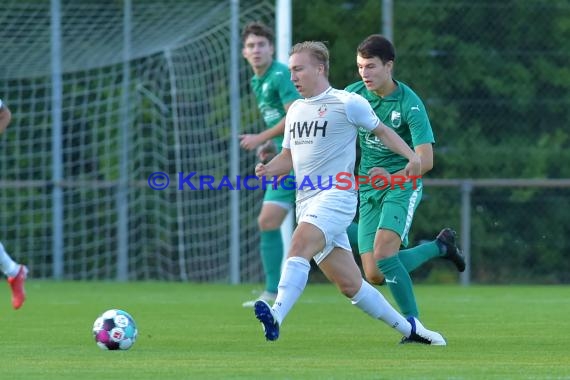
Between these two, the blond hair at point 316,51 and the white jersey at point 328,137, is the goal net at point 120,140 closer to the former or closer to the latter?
the blond hair at point 316,51

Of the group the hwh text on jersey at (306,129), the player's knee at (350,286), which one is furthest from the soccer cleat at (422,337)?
the hwh text on jersey at (306,129)

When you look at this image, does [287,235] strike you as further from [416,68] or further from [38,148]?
[38,148]

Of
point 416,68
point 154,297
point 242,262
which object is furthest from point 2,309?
point 416,68

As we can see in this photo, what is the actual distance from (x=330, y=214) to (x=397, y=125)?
3.67 ft

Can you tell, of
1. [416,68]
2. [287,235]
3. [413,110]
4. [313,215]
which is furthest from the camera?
[416,68]

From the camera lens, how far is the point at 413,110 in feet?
25.6

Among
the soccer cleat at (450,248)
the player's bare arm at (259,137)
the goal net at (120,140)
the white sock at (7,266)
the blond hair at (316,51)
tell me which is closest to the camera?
the blond hair at (316,51)

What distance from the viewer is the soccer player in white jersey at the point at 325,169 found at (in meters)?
7.01

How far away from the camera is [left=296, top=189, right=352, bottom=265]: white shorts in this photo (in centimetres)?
701

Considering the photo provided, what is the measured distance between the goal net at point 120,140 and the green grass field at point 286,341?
2.87 m

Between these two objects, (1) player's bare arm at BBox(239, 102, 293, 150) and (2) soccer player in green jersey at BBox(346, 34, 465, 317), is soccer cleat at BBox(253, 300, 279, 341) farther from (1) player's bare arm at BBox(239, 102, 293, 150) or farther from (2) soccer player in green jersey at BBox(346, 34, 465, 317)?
(1) player's bare arm at BBox(239, 102, 293, 150)

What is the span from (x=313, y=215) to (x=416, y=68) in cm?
800

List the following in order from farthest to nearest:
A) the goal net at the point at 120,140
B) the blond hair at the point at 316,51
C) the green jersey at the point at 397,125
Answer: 1. the goal net at the point at 120,140
2. the green jersey at the point at 397,125
3. the blond hair at the point at 316,51

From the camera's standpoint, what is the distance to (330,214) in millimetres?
7023
